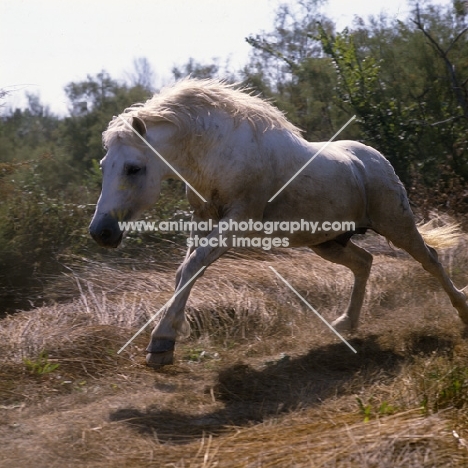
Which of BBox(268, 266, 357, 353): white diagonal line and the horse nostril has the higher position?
the horse nostril

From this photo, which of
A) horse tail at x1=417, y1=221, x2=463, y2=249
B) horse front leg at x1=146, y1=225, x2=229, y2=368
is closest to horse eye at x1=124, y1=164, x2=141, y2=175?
horse front leg at x1=146, y1=225, x2=229, y2=368

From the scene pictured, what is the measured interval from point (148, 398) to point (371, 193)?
2775mm

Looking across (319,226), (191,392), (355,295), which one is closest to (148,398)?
(191,392)

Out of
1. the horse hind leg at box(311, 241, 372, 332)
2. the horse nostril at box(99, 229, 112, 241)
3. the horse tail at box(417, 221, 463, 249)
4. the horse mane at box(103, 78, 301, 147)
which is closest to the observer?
the horse nostril at box(99, 229, 112, 241)

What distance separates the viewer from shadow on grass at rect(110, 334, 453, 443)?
446cm

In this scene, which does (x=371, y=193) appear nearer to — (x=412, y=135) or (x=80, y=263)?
(x=80, y=263)

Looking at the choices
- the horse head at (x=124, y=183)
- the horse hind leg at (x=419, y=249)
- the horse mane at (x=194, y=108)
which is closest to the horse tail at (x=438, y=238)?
the horse hind leg at (x=419, y=249)

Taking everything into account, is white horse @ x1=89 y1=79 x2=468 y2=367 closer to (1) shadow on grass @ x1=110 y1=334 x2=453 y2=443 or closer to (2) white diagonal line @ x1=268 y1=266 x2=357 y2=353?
(2) white diagonal line @ x1=268 y1=266 x2=357 y2=353

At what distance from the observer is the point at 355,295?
6805mm

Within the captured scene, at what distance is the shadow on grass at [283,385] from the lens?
4465 mm

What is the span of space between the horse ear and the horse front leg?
881 millimetres

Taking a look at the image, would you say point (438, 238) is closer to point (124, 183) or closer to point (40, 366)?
point (124, 183)

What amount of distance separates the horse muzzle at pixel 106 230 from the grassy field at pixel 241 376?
3.39 ft

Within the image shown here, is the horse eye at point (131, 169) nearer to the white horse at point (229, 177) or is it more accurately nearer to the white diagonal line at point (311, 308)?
the white horse at point (229, 177)
